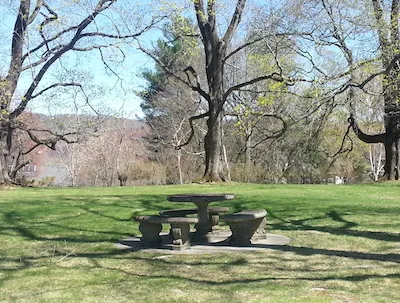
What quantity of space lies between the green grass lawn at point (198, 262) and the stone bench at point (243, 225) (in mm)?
598

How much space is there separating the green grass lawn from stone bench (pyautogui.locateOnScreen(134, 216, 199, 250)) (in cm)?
54

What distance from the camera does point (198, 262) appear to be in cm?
696

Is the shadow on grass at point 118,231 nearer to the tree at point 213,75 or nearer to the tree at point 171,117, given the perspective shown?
the tree at point 213,75

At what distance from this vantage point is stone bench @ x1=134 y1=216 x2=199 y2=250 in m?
7.75

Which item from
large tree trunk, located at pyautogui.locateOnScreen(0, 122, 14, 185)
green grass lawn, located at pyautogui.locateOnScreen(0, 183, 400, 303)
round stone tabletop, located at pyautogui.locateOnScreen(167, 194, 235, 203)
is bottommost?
green grass lawn, located at pyautogui.locateOnScreen(0, 183, 400, 303)

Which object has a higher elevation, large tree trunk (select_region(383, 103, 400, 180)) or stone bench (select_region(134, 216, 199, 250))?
large tree trunk (select_region(383, 103, 400, 180))

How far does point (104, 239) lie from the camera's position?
866 cm

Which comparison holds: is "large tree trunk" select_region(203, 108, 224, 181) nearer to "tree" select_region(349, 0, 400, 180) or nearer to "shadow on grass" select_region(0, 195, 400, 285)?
"tree" select_region(349, 0, 400, 180)

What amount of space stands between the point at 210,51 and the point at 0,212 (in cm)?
1230

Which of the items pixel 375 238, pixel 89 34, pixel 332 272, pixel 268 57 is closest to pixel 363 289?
pixel 332 272

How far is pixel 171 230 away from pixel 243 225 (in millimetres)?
1092

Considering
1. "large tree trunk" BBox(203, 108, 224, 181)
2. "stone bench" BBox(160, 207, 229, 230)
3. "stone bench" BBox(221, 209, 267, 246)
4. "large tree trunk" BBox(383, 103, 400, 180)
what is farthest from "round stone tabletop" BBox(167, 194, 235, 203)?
"large tree trunk" BBox(383, 103, 400, 180)

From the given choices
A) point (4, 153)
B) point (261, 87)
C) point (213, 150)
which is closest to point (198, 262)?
point (213, 150)

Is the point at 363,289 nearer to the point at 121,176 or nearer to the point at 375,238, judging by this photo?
the point at 375,238
